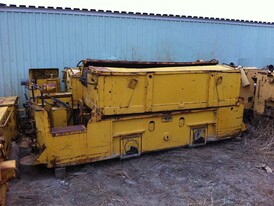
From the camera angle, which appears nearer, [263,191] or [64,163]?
[263,191]

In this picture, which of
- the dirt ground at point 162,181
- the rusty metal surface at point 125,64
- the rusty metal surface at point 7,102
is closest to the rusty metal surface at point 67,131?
the dirt ground at point 162,181

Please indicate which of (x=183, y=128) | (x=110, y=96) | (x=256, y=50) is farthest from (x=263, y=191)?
(x=256, y=50)

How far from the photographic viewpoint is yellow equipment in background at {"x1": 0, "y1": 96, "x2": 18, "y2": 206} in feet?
8.73

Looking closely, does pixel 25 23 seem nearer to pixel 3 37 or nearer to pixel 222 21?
pixel 3 37

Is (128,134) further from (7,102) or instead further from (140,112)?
(7,102)

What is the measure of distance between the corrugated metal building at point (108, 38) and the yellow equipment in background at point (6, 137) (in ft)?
5.83

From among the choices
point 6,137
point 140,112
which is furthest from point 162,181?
point 6,137

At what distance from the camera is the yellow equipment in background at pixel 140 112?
4309 millimetres

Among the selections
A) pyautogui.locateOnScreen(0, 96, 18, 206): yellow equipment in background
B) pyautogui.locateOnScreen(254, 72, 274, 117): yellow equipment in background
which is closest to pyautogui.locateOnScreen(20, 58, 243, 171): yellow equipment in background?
pyautogui.locateOnScreen(0, 96, 18, 206): yellow equipment in background

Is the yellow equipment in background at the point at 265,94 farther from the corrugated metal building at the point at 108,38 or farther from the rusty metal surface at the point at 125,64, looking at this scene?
the corrugated metal building at the point at 108,38

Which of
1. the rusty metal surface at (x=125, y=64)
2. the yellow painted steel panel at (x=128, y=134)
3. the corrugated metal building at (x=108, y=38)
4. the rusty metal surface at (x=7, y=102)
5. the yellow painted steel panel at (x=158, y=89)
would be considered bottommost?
the yellow painted steel panel at (x=128, y=134)

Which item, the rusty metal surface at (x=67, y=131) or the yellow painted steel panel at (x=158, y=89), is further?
the yellow painted steel panel at (x=158, y=89)

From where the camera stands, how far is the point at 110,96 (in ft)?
14.5

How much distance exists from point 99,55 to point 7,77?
2.42 meters
